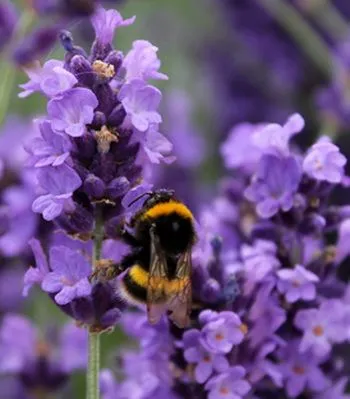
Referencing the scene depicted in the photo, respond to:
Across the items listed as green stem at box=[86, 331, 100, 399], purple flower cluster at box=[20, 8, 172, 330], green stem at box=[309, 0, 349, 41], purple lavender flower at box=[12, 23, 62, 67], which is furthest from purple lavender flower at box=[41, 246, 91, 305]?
green stem at box=[309, 0, 349, 41]

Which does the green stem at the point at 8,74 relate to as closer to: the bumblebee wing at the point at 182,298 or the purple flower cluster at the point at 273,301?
the purple flower cluster at the point at 273,301

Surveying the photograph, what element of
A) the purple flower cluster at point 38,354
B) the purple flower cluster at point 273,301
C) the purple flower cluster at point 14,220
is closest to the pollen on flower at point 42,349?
the purple flower cluster at point 38,354

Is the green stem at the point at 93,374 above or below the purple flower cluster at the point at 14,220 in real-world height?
above

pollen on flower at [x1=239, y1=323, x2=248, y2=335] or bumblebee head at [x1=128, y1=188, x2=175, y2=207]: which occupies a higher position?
bumblebee head at [x1=128, y1=188, x2=175, y2=207]

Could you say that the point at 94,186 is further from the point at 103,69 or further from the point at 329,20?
the point at 329,20

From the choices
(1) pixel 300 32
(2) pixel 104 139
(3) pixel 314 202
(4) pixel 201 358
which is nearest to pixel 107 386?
(4) pixel 201 358

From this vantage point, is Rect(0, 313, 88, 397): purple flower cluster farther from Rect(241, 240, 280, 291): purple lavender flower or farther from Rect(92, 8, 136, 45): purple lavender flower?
Rect(92, 8, 136, 45): purple lavender flower

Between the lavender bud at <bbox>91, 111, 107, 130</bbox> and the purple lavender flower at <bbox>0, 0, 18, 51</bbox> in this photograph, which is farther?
the purple lavender flower at <bbox>0, 0, 18, 51</bbox>

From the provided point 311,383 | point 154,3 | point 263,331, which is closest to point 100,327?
point 263,331
